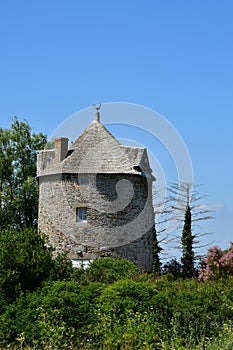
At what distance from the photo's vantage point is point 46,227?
3531cm

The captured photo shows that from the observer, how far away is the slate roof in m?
34.6

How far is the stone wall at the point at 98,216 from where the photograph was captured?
3409cm

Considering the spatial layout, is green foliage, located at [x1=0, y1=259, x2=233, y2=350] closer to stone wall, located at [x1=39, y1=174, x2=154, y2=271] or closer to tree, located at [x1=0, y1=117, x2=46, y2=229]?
stone wall, located at [x1=39, y1=174, x2=154, y2=271]

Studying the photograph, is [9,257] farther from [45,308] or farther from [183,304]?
[183,304]

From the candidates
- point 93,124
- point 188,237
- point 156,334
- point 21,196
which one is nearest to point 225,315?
point 156,334

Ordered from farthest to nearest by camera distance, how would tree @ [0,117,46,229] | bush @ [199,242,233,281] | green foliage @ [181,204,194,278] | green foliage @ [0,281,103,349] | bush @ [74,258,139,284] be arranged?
tree @ [0,117,46,229], green foliage @ [181,204,194,278], bush @ [199,242,233,281], bush @ [74,258,139,284], green foliage @ [0,281,103,349]

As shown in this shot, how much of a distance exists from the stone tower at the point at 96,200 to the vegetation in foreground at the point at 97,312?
17030mm

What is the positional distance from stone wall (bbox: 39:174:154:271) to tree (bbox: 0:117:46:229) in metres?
10.3

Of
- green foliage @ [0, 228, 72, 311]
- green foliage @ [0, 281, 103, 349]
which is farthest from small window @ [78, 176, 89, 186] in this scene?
green foliage @ [0, 281, 103, 349]

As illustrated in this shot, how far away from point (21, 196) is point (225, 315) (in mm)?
31663

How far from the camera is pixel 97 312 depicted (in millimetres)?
14422

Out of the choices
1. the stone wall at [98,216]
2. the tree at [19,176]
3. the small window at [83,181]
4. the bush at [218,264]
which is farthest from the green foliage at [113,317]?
the tree at [19,176]

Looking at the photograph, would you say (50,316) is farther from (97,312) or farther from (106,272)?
(106,272)

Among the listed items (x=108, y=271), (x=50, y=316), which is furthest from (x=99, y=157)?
(x=50, y=316)
